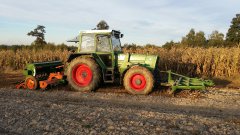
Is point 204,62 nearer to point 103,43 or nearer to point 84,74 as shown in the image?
point 103,43

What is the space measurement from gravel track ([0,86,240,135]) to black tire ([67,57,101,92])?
2.39 ft

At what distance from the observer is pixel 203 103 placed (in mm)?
9398

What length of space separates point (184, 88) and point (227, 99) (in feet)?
4.86

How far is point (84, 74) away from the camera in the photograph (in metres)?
11.6

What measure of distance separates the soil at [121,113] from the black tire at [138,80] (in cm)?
35

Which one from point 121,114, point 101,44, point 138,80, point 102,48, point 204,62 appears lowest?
point 121,114

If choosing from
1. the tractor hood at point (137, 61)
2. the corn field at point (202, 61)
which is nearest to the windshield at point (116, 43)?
the tractor hood at point (137, 61)

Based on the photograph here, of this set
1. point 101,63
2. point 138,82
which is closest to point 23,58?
point 101,63

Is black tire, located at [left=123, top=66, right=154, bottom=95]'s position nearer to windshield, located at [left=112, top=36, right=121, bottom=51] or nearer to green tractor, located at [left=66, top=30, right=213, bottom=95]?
green tractor, located at [left=66, top=30, right=213, bottom=95]

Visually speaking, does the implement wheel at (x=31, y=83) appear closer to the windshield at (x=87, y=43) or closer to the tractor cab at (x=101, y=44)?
the tractor cab at (x=101, y=44)

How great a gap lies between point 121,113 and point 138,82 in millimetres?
3312

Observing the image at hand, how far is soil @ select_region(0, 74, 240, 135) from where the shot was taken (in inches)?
242

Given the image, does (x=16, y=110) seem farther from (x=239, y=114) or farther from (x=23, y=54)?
(x=23, y=54)

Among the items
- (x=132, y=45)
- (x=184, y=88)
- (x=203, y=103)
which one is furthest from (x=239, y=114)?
(x=132, y=45)
